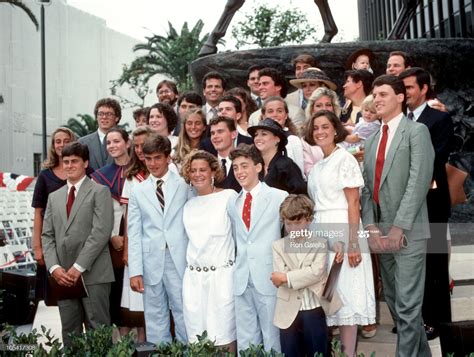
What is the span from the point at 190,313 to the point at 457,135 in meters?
4.66

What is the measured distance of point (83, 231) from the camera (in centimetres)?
473

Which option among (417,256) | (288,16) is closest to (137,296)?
(417,256)

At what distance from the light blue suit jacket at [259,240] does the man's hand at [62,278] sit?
1266 mm

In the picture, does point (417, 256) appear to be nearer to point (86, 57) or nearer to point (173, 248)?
point (173, 248)

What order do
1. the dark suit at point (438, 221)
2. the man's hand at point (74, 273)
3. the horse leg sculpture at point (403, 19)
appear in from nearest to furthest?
the dark suit at point (438, 221) < the man's hand at point (74, 273) < the horse leg sculpture at point (403, 19)

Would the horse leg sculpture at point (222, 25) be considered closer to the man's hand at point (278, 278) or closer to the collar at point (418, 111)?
the collar at point (418, 111)

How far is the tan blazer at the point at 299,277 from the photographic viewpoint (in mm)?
3842

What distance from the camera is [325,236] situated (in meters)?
4.04

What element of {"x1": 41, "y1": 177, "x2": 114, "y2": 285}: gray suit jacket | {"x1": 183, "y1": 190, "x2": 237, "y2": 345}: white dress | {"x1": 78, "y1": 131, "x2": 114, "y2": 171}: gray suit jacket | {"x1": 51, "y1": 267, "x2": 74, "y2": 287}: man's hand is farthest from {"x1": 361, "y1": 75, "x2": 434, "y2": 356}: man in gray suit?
{"x1": 78, "y1": 131, "x2": 114, "y2": 171}: gray suit jacket

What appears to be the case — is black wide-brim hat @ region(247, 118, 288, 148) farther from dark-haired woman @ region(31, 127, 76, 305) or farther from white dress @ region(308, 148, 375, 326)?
dark-haired woman @ region(31, 127, 76, 305)

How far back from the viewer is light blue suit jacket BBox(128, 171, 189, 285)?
14.3 ft

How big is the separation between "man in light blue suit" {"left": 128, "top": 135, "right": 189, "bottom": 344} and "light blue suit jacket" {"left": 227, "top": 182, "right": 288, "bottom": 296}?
473 millimetres

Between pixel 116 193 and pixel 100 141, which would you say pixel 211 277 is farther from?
pixel 100 141

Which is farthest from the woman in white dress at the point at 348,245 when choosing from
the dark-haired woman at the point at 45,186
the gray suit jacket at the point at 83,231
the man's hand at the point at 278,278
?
the dark-haired woman at the point at 45,186
